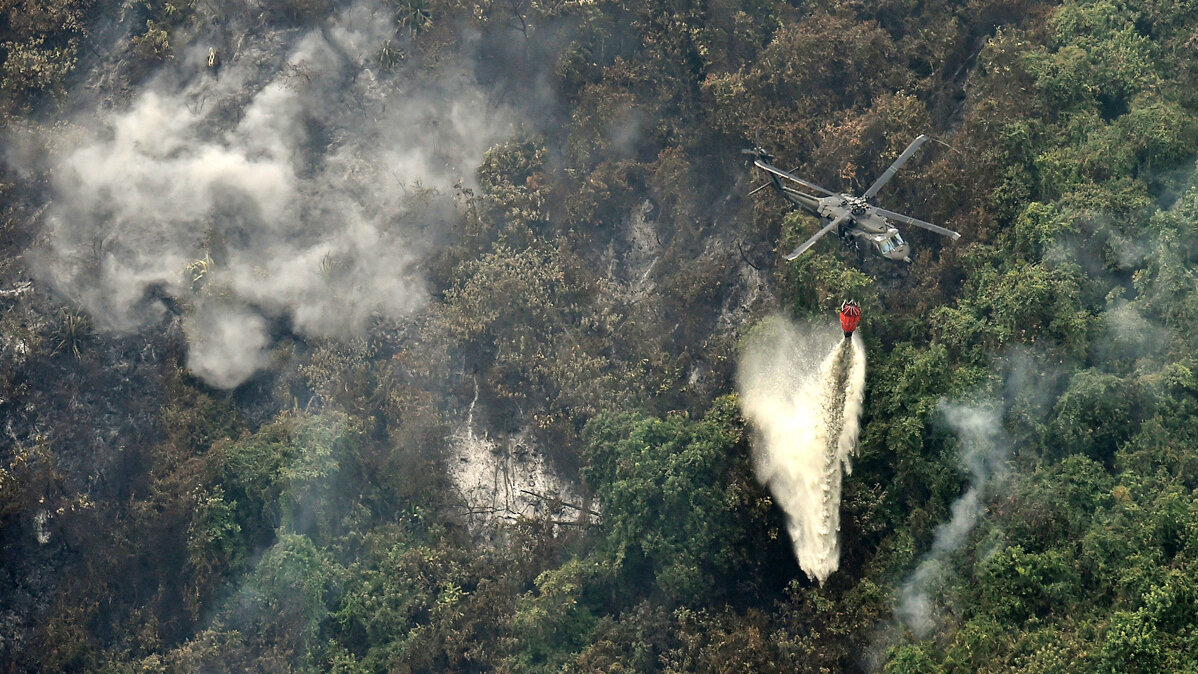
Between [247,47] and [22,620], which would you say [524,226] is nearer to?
[247,47]

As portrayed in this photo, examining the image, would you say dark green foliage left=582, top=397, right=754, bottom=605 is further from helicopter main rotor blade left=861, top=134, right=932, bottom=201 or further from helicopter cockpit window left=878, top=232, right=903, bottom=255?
helicopter main rotor blade left=861, top=134, right=932, bottom=201

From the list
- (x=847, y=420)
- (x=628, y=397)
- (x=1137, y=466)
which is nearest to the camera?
(x=1137, y=466)

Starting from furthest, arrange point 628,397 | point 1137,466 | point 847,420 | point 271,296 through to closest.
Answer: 1. point 271,296
2. point 628,397
3. point 847,420
4. point 1137,466

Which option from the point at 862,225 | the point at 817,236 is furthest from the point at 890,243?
the point at 817,236

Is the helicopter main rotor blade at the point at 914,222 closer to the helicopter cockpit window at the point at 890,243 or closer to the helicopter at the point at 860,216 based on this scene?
the helicopter at the point at 860,216

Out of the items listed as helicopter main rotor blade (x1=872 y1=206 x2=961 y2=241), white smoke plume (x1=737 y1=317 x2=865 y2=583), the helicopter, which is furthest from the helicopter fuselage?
white smoke plume (x1=737 y1=317 x2=865 y2=583)

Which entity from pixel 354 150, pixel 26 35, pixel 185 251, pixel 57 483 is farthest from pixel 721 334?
pixel 26 35

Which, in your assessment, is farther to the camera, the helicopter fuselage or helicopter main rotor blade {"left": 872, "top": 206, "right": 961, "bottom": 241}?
the helicopter fuselage
